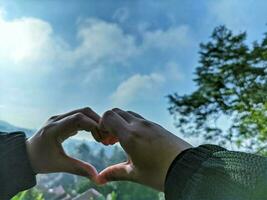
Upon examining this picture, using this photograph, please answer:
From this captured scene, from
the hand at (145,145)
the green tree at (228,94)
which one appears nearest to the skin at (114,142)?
the hand at (145,145)

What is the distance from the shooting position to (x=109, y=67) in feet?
4.53

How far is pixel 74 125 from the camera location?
27cm

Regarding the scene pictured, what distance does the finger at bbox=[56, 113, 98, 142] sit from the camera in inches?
10.6

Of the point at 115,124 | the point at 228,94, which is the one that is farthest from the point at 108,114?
the point at 228,94

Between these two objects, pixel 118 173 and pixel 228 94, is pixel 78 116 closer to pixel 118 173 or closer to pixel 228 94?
pixel 118 173

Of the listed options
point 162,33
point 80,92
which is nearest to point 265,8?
point 162,33

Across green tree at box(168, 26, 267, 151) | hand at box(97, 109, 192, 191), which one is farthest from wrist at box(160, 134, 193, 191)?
green tree at box(168, 26, 267, 151)

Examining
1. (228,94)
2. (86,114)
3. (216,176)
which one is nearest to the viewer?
(216,176)

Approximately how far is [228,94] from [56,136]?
237 centimetres

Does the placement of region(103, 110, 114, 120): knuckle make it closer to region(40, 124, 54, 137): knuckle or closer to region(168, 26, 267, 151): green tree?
region(40, 124, 54, 137): knuckle

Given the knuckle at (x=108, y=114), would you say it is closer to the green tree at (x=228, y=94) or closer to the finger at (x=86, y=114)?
the finger at (x=86, y=114)

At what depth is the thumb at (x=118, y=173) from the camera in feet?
0.80

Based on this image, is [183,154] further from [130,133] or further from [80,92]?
[80,92]

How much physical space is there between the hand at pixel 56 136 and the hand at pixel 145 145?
39mm
